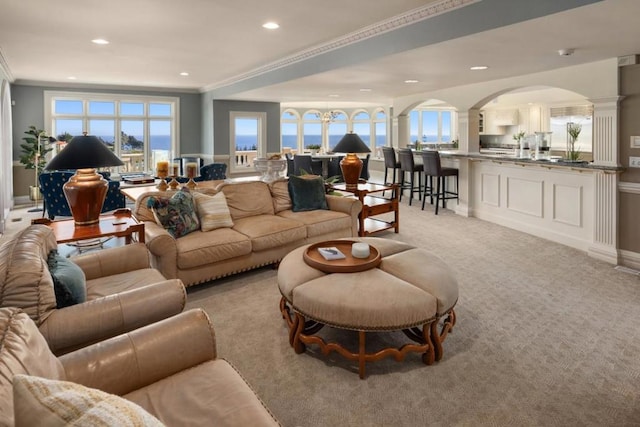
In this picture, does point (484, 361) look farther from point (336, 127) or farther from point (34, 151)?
point (336, 127)

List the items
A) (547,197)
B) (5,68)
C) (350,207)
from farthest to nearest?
(5,68), (547,197), (350,207)

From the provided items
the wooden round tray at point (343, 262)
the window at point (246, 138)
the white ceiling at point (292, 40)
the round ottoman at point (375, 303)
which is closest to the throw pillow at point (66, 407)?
the round ottoman at point (375, 303)

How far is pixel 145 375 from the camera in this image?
5.07ft

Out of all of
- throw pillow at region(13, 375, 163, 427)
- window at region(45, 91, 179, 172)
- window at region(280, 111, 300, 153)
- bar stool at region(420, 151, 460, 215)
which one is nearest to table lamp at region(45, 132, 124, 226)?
throw pillow at region(13, 375, 163, 427)

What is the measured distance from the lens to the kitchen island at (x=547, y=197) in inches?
179

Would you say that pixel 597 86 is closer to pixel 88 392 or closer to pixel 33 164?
pixel 88 392

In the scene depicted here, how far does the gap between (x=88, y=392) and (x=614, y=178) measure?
5.17m

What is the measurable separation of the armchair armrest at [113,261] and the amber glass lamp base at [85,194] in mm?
593

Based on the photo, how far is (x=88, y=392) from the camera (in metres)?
0.89

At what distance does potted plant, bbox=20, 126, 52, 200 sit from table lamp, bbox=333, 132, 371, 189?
19.8 ft

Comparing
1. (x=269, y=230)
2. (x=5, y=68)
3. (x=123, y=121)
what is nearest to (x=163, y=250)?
(x=269, y=230)

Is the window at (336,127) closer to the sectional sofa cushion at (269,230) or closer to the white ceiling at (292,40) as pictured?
the white ceiling at (292,40)

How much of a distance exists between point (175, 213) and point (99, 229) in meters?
0.67

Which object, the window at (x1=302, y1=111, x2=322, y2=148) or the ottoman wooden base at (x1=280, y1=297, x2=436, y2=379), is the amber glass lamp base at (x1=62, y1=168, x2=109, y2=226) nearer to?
the ottoman wooden base at (x1=280, y1=297, x2=436, y2=379)
